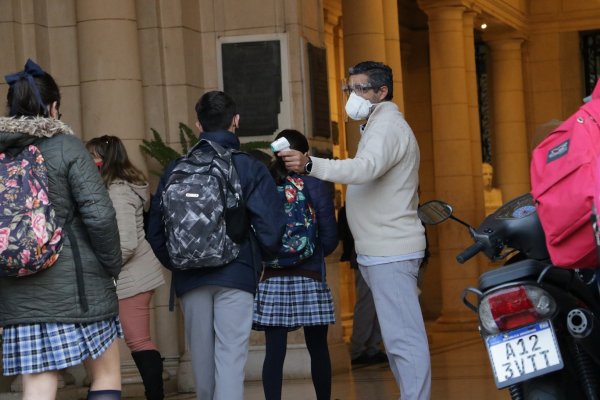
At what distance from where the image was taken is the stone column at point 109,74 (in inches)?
410

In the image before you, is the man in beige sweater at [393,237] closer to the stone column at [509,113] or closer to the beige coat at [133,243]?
the beige coat at [133,243]

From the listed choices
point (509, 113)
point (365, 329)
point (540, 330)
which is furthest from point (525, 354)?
point (509, 113)

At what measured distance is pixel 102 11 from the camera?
10.5 m

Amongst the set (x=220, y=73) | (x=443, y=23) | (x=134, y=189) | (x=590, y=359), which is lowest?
(x=590, y=359)

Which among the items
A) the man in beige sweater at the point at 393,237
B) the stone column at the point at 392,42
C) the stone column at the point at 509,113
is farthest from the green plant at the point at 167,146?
the stone column at the point at 509,113

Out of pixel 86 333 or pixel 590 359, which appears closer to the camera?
pixel 590 359

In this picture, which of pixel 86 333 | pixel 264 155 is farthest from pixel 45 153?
pixel 264 155

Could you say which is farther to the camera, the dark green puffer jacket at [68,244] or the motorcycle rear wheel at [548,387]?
the dark green puffer jacket at [68,244]

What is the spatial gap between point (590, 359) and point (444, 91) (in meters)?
14.5

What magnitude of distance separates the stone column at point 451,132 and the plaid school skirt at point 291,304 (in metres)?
10.9

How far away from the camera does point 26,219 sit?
218 inches

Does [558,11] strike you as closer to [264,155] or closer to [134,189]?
[264,155]

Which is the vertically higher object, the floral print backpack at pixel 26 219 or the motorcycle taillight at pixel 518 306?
the floral print backpack at pixel 26 219

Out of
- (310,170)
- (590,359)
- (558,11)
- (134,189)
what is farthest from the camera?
(558,11)
